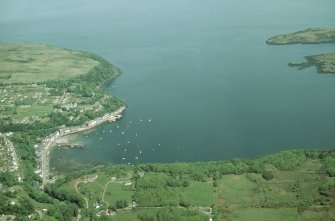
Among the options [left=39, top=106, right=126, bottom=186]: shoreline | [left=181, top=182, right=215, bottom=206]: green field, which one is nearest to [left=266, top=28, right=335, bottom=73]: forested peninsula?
[left=39, top=106, right=126, bottom=186]: shoreline

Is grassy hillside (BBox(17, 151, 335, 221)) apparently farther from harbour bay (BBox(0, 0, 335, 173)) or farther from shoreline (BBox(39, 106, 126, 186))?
shoreline (BBox(39, 106, 126, 186))

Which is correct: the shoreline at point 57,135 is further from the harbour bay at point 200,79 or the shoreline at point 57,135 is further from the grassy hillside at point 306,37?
the grassy hillside at point 306,37

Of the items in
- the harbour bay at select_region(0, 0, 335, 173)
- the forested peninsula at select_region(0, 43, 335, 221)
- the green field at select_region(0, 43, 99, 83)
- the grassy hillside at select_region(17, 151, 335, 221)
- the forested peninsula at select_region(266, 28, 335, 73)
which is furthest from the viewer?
the forested peninsula at select_region(266, 28, 335, 73)

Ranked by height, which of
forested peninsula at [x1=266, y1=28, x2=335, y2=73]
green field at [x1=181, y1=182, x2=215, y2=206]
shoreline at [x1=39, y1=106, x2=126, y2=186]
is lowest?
green field at [x1=181, y1=182, x2=215, y2=206]

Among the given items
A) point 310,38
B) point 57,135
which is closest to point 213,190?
point 57,135

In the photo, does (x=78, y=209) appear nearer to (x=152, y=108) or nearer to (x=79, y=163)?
(x=79, y=163)

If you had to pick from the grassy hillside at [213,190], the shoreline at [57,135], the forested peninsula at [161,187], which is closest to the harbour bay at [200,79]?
the shoreline at [57,135]

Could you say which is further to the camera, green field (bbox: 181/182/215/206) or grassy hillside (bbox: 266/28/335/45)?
grassy hillside (bbox: 266/28/335/45)
